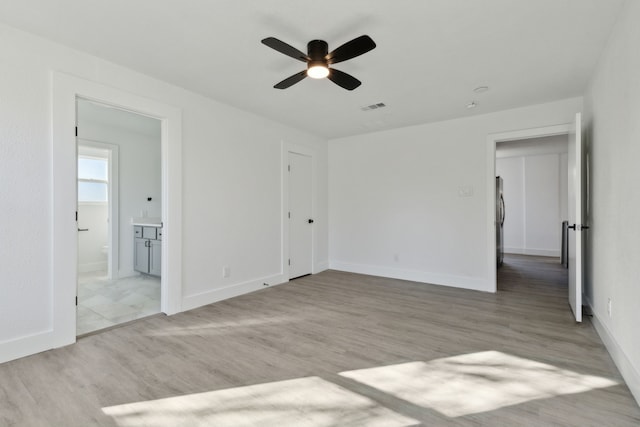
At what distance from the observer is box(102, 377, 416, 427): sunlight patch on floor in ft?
5.26

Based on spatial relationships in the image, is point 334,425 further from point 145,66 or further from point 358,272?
point 358,272

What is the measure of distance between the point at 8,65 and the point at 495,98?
185 inches

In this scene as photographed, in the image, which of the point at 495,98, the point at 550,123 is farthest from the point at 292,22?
the point at 550,123

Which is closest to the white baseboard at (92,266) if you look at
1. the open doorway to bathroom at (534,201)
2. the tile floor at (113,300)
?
the tile floor at (113,300)

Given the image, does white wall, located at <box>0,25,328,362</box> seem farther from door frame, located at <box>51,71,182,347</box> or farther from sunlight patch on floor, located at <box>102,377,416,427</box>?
sunlight patch on floor, located at <box>102,377,416,427</box>

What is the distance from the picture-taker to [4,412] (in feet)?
5.50

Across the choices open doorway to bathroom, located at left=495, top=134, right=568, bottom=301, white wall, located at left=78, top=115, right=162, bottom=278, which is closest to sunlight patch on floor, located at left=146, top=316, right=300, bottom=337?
white wall, located at left=78, top=115, right=162, bottom=278

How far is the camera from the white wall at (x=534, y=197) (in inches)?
281

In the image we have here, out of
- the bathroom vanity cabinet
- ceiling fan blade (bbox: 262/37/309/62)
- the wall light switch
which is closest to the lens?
ceiling fan blade (bbox: 262/37/309/62)

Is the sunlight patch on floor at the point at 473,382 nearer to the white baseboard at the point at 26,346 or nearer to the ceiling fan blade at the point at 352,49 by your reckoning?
the ceiling fan blade at the point at 352,49

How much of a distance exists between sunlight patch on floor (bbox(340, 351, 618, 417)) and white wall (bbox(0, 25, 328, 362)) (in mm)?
2375

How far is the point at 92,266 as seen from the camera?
18.1 ft

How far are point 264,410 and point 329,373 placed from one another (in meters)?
0.54

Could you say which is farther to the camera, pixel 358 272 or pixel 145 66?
pixel 358 272
